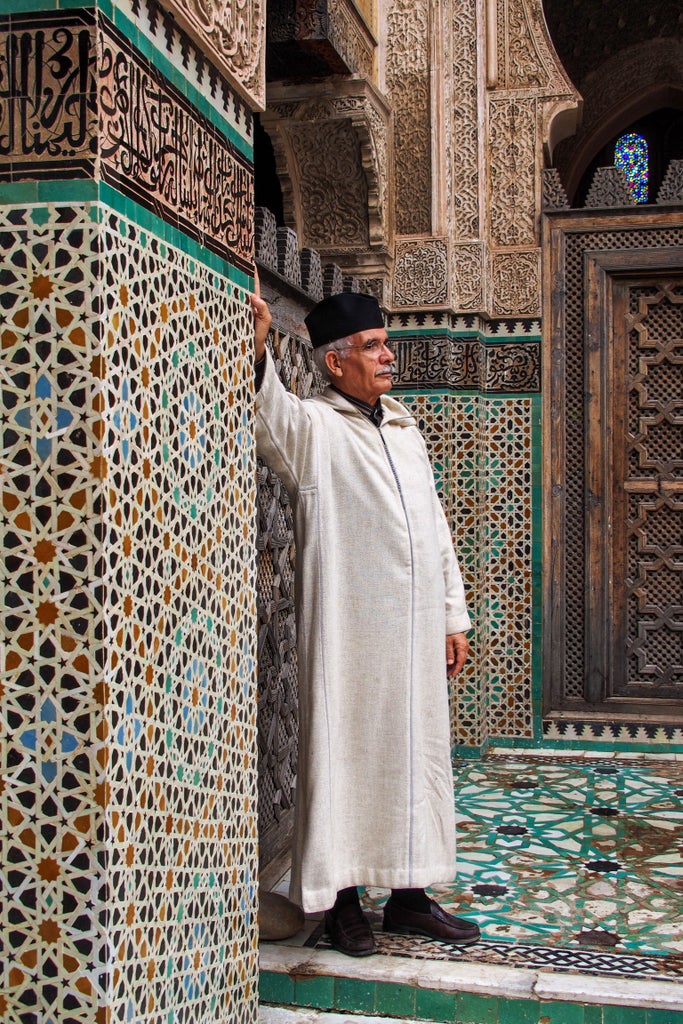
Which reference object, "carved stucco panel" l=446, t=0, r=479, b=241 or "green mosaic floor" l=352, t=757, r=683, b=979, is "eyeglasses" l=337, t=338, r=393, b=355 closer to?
"green mosaic floor" l=352, t=757, r=683, b=979

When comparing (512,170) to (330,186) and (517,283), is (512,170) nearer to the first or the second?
(517,283)

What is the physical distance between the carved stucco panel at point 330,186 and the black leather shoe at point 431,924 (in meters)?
2.41

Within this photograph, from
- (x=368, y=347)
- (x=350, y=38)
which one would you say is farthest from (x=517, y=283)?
(x=368, y=347)

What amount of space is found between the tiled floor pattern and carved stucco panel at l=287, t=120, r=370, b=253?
1.93 meters

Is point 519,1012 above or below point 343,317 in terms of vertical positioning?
below

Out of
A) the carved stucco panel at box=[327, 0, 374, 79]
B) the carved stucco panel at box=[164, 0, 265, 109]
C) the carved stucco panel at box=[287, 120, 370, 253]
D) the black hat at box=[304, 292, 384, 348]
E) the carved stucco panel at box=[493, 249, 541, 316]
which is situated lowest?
the black hat at box=[304, 292, 384, 348]

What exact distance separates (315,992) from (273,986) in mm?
86

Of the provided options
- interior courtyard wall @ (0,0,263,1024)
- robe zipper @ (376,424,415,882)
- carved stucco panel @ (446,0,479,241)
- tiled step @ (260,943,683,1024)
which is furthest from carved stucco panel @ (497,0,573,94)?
tiled step @ (260,943,683,1024)

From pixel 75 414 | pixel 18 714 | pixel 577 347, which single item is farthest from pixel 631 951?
pixel 577 347

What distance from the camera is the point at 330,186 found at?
13.0 feet

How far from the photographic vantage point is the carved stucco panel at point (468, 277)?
13.1 feet

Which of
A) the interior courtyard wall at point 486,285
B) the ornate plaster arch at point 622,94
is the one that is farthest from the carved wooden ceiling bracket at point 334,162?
the ornate plaster arch at point 622,94

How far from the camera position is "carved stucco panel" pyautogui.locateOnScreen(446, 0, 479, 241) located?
13.2ft

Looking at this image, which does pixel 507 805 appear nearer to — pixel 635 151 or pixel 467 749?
pixel 467 749
